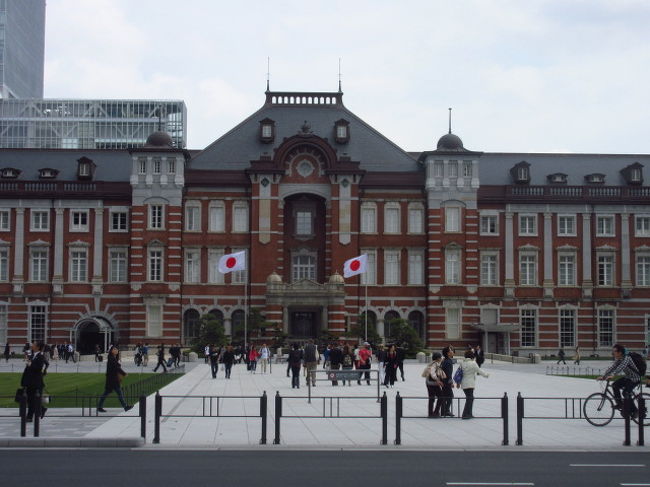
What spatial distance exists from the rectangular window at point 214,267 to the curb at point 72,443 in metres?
51.0

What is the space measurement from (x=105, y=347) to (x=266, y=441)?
52468mm

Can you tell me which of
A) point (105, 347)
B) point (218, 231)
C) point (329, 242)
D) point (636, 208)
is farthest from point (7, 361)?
point (636, 208)

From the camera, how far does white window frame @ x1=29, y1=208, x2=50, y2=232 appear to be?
70.9m

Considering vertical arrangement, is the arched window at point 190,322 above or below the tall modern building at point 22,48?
below

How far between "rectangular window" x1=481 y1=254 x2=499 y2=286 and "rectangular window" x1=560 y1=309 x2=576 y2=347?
552 centimetres

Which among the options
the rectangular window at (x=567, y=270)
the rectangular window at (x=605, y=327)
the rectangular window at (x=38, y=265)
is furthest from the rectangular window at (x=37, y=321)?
the rectangular window at (x=605, y=327)

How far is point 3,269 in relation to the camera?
7094cm

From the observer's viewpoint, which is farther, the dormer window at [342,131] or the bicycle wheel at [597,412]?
the dormer window at [342,131]

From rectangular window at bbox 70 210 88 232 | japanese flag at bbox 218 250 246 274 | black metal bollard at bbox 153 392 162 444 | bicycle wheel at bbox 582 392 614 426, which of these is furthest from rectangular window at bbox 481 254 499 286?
black metal bollard at bbox 153 392 162 444

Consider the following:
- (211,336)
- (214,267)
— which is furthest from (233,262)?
(214,267)

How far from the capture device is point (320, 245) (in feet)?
236

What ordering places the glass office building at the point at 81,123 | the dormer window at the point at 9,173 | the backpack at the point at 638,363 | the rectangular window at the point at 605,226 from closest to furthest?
the backpack at the point at 638,363 < the dormer window at the point at 9,173 < the rectangular window at the point at 605,226 < the glass office building at the point at 81,123

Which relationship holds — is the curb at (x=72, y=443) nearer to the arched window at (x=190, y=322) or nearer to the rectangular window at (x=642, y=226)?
the arched window at (x=190, y=322)

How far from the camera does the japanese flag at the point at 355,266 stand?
64312 mm
